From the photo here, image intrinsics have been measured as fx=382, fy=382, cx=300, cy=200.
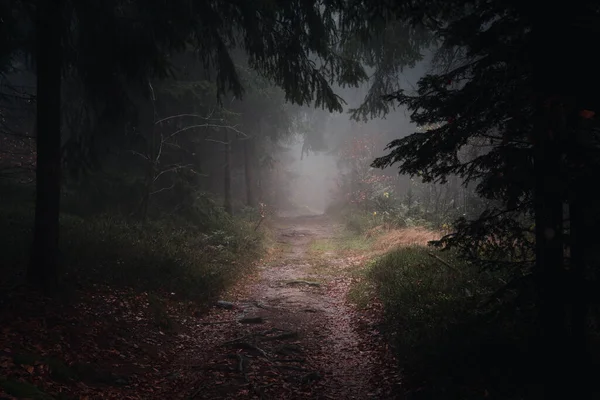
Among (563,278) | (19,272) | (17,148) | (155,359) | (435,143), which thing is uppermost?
(17,148)

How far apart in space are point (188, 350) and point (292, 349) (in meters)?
2.07

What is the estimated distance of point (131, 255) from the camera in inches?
424

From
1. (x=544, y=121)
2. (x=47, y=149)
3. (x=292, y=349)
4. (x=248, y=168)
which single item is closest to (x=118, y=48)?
(x=47, y=149)

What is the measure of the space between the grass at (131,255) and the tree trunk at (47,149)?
690 millimetres

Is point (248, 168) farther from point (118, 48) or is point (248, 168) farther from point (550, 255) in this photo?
point (550, 255)

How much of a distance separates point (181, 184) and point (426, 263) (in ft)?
35.9

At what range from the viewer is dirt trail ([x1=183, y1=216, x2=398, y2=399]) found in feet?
20.2

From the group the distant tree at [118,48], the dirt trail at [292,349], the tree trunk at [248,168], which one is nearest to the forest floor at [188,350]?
the dirt trail at [292,349]

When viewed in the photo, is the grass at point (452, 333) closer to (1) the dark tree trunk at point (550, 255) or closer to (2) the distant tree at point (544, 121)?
(1) the dark tree trunk at point (550, 255)

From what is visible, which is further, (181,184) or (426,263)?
(181,184)

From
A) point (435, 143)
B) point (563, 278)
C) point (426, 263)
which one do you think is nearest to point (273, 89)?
point (426, 263)

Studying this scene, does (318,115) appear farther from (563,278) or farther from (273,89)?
(563,278)

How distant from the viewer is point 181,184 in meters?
17.0

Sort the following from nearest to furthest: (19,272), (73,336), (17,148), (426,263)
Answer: (73,336)
(19,272)
(426,263)
(17,148)
